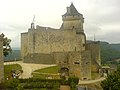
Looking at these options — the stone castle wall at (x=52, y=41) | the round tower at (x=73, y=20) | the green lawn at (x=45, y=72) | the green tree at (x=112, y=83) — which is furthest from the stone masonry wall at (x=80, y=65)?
the round tower at (x=73, y=20)

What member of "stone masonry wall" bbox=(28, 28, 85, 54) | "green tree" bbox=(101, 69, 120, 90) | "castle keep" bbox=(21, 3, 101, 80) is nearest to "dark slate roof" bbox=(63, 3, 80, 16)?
"castle keep" bbox=(21, 3, 101, 80)

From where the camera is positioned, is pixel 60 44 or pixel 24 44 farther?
pixel 24 44

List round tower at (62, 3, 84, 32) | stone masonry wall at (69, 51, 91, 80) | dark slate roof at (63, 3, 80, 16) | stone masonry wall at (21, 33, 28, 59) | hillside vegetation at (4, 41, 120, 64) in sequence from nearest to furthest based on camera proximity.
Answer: stone masonry wall at (69, 51, 91, 80)
round tower at (62, 3, 84, 32)
stone masonry wall at (21, 33, 28, 59)
dark slate roof at (63, 3, 80, 16)
hillside vegetation at (4, 41, 120, 64)

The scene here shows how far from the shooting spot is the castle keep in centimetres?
Answer: 4875

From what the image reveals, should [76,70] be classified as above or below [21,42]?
below

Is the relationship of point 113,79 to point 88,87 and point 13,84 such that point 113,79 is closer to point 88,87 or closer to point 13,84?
point 88,87

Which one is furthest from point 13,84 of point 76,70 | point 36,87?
point 76,70

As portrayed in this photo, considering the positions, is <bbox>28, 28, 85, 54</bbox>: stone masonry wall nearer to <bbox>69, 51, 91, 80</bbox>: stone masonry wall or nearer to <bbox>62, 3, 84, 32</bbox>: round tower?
<bbox>62, 3, 84, 32</bbox>: round tower

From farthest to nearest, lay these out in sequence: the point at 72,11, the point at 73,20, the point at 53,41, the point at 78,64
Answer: the point at 72,11, the point at 73,20, the point at 53,41, the point at 78,64

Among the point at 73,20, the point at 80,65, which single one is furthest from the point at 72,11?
the point at 80,65

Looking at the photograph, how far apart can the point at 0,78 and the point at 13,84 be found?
Result: 2.99 metres

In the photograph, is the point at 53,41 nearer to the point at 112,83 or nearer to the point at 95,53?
the point at 95,53

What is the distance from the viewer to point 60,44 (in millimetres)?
51625

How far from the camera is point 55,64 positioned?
47500 mm
